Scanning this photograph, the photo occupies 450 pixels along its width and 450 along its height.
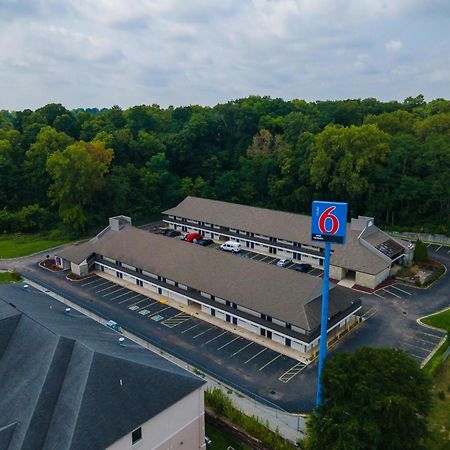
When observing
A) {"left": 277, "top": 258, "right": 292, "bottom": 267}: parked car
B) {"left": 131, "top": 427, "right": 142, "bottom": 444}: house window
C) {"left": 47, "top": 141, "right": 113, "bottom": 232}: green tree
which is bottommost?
{"left": 277, "top": 258, "right": 292, "bottom": 267}: parked car

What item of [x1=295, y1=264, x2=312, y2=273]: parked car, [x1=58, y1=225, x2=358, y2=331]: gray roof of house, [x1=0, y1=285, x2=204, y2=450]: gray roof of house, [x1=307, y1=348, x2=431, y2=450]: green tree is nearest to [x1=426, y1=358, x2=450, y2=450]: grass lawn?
[x1=307, y1=348, x2=431, y2=450]: green tree

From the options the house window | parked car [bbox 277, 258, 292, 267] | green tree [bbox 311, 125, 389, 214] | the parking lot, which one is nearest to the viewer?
the house window

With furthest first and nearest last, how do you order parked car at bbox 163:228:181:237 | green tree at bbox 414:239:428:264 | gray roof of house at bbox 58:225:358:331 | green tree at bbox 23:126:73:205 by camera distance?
green tree at bbox 23:126:73:205
parked car at bbox 163:228:181:237
green tree at bbox 414:239:428:264
gray roof of house at bbox 58:225:358:331

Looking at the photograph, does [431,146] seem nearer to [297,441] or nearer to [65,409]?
[297,441]

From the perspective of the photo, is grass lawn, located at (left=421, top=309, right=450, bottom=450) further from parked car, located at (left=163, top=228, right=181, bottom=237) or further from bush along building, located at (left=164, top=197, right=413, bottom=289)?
parked car, located at (left=163, top=228, right=181, bottom=237)

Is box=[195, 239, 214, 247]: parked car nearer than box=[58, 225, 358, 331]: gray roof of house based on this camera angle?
No

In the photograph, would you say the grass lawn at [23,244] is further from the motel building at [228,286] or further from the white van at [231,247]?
the white van at [231,247]

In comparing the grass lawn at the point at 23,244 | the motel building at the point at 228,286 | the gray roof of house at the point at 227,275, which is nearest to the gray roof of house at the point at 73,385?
the motel building at the point at 228,286
